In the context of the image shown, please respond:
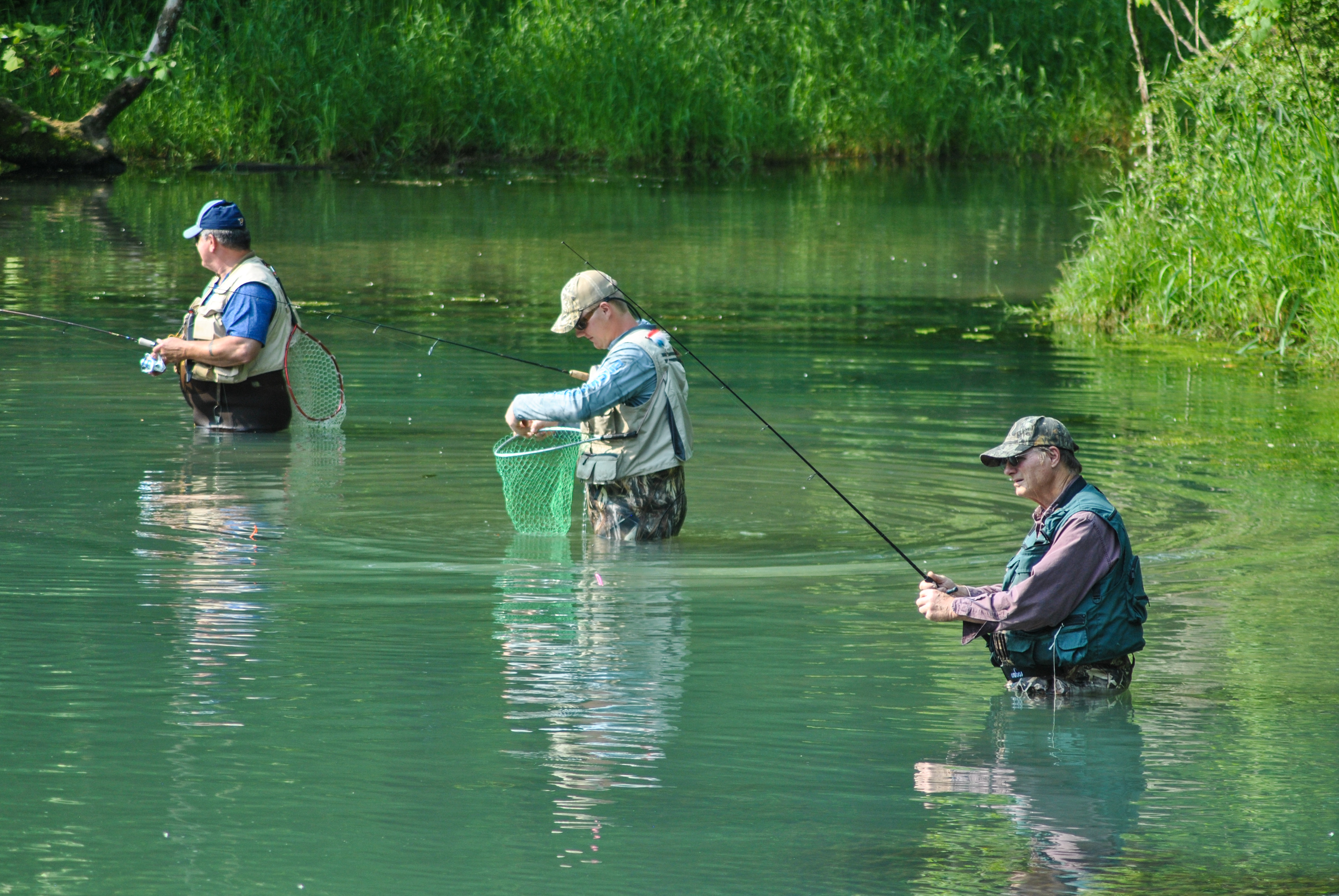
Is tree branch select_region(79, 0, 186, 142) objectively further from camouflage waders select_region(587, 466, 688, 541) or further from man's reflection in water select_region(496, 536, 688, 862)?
man's reflection in water select_region(496, 536, 688, 862)

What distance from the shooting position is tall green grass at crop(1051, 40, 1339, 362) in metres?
12.9

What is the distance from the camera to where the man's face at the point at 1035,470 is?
536cm

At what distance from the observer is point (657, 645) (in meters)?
6.34

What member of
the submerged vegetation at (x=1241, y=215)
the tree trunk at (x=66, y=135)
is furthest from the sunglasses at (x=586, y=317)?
the tree trunk at (x=66, y=135)

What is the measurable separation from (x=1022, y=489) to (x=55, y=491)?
4.89 m

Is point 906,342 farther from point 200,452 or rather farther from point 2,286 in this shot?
point 2,286

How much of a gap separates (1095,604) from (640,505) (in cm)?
276

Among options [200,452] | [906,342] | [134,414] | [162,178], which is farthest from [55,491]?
[162,178]

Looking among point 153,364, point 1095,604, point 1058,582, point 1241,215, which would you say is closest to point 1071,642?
point 1095,604

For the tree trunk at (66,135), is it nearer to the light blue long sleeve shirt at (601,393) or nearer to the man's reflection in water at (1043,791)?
the light blue long sleeve shirt at (601,393)

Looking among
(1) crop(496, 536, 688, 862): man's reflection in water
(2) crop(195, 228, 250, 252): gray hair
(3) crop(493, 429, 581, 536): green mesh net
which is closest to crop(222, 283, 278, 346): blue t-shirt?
(2) crop(195, 228, 250, 252): gray hair

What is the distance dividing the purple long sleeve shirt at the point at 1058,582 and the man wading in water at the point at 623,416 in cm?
225

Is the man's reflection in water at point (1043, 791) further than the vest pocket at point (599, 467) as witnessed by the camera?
No

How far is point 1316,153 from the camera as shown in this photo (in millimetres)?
12820
